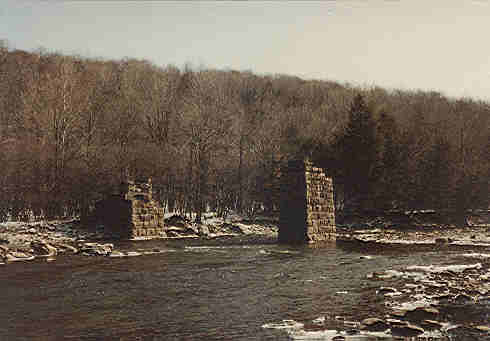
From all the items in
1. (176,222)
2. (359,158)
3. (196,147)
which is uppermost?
(196,147)

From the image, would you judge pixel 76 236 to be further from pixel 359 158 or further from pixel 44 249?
pixel 359 158

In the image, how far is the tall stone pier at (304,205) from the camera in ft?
79.9

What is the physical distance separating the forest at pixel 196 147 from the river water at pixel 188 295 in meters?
17.7

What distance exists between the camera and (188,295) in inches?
462

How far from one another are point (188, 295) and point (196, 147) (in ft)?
127

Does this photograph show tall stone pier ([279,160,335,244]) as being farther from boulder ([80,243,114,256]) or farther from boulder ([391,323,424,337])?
boulder ([391,323,424,337])

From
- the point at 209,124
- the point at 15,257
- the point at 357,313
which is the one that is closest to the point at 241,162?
the point at 209,124

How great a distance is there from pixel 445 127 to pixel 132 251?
4747 cm

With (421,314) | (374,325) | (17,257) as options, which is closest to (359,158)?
(17,257)

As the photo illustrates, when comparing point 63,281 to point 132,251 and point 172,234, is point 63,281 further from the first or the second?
point 172,234

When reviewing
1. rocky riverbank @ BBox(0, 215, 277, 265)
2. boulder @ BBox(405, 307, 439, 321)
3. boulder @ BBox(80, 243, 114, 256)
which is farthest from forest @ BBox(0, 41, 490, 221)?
boulder @ BBox(405, 307, 439, 321)

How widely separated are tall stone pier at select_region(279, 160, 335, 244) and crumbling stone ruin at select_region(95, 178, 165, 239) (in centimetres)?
832

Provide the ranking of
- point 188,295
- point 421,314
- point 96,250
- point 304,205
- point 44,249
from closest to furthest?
point 421,314 < point 188,295 < point 96,250 < point 44,249 < point 304,205

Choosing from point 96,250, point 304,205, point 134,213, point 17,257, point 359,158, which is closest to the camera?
point 17,257
